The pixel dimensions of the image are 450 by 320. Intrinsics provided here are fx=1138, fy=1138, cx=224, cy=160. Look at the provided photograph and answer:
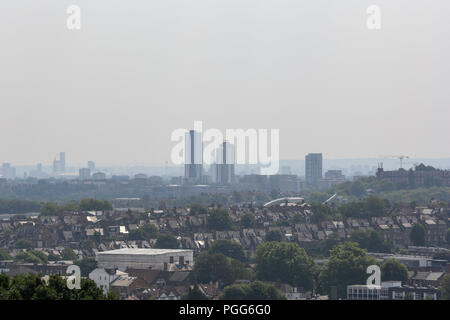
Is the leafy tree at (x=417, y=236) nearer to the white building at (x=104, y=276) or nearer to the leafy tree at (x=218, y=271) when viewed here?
the leafy tree at (x=218, y=271)

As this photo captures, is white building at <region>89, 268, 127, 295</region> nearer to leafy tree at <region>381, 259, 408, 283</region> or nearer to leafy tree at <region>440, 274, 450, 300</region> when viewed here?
leafy tree at <region>381, 259, 408, 283</region>

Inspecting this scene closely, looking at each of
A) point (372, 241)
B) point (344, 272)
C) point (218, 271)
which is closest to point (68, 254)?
point (372, 241)

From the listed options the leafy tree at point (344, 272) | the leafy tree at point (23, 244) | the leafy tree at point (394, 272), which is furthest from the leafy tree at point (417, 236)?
the leafy tree at point (394, 272)

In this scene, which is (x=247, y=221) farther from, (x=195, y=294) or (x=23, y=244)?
(x=195, y=294)

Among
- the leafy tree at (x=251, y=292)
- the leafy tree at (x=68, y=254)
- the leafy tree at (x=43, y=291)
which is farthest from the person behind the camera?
the leafy tree at (x=68, y=254)

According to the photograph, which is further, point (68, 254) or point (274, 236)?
point (274, 236)

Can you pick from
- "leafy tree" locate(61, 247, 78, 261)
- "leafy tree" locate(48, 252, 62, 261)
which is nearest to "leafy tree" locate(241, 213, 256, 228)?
"leafy tree" locate(61, 247, 78, 261)
